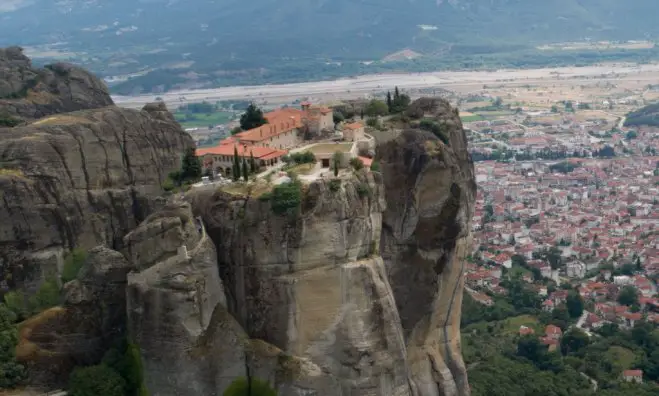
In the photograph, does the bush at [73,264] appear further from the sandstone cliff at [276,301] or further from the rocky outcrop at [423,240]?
the rocky outcrop at [423,240]

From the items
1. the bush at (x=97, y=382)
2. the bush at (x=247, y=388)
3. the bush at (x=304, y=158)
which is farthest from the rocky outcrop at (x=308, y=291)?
the bush at (x=304, y=158)

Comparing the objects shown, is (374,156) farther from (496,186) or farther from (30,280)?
(496,186)

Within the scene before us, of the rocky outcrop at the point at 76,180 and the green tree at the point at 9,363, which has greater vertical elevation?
the rocky outcrop at the point at 76,180

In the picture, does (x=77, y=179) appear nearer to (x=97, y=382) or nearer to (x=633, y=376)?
(x=97, y=382)

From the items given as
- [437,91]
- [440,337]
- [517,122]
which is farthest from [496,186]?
[440,337]

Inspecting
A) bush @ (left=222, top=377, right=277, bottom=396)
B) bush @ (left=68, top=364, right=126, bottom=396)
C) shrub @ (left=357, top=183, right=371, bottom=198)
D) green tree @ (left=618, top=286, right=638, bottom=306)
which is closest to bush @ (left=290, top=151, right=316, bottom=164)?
shrub @ (left=357, top=183, right=371, bottom=198)
